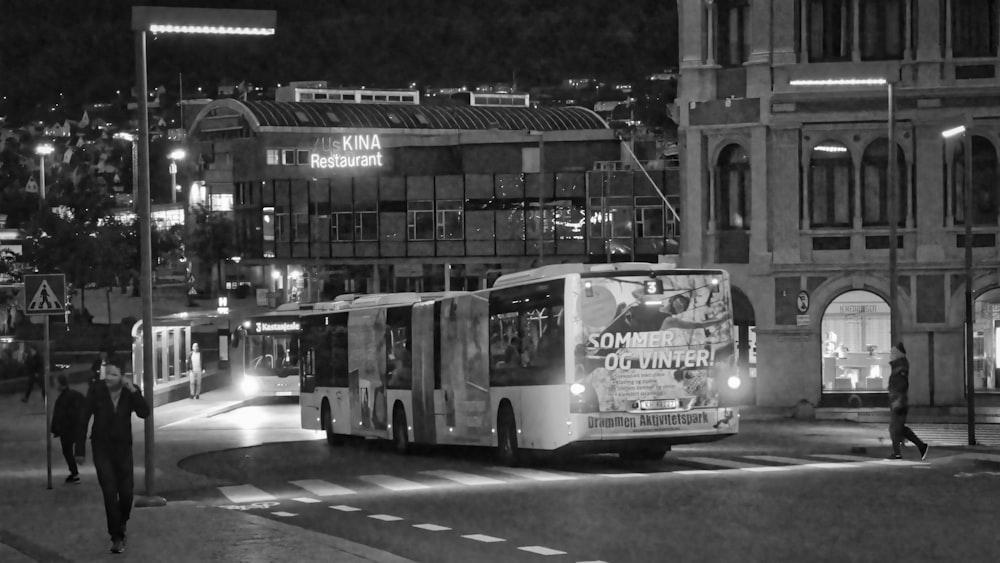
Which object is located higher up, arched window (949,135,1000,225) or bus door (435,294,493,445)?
arched window (949,135,1000,225)

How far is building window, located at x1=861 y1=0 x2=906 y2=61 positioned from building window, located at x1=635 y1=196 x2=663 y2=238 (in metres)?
59.0

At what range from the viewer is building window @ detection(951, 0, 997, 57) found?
44.2 metres

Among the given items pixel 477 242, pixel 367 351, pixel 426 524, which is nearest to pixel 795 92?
pixel 367 351

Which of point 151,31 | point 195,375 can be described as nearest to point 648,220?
point 195,375

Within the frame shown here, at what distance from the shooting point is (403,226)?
111m

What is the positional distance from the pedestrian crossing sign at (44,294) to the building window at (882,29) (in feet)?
86.8

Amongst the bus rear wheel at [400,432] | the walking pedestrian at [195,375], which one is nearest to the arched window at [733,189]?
the bus rear wheel at [400,432]

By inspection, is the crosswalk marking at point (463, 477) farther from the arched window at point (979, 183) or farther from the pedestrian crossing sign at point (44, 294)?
the arched window at point (979, 183)

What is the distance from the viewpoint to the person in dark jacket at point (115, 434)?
650 inches

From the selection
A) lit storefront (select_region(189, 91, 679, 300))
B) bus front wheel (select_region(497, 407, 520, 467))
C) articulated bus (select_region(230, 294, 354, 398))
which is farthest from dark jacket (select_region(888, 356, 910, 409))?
lit storefront (select_region(189, 91, 679, 300))

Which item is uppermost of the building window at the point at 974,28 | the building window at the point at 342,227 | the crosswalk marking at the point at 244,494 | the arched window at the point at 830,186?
the building window at the point at 974,28

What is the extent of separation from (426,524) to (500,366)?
993 cm

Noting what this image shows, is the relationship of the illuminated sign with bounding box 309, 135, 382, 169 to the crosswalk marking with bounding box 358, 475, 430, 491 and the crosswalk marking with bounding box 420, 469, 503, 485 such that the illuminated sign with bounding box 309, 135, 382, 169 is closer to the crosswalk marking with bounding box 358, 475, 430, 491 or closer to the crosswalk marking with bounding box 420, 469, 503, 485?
the crosswalk marking with bounding box 420, 469, 503, 485

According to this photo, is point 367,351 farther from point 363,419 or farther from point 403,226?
point 403,226
